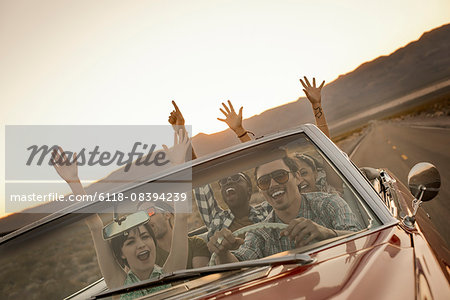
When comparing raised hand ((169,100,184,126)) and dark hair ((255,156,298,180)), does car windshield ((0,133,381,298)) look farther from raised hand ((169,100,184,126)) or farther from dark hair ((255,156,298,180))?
raised hand ((169,100,184,126))

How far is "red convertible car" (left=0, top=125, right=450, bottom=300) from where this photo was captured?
1484mm

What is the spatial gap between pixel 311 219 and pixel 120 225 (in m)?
1.05

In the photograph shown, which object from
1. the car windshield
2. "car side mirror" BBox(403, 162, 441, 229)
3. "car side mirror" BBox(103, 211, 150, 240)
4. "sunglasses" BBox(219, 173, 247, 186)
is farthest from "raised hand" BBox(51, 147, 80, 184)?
"car side mirror" BBox(403, 162, 441, 229)

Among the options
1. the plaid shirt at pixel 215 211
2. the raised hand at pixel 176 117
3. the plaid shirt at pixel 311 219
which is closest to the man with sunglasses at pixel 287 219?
the plaid shirt at pixel 311 219

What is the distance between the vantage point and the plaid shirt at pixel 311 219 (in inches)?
80.6

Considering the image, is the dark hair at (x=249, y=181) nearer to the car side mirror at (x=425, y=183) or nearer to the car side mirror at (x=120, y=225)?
the car side mirror at (x=120, y=225)

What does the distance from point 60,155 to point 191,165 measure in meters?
1.19

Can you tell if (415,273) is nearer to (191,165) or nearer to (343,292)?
(343,292)

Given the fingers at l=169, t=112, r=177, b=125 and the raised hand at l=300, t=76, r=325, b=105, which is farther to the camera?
the raised hand at l=300, t=76, r=325, b=105

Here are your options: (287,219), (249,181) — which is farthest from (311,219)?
(249,181)

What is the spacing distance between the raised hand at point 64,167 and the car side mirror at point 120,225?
2.88ft

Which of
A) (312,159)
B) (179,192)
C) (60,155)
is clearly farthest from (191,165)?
(60,155)

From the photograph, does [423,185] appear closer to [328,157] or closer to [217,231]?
[328,157]

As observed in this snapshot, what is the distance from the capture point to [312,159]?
2.81 metres
